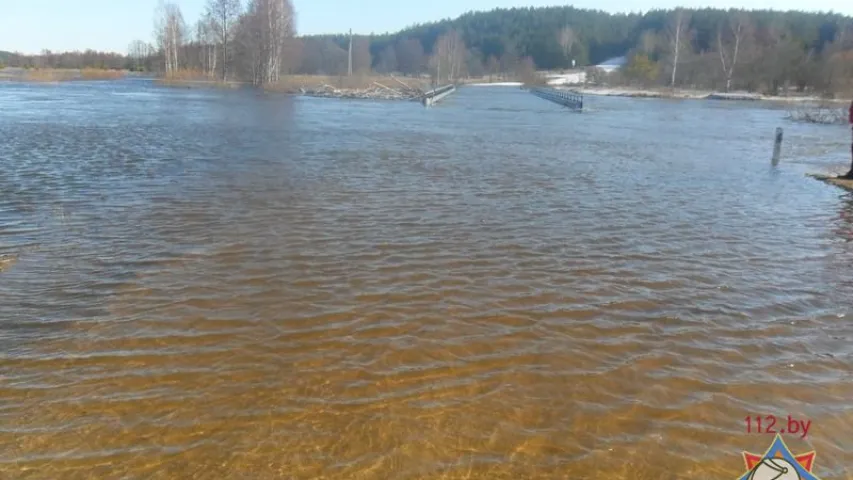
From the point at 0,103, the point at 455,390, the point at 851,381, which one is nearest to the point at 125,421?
the point at 455,390

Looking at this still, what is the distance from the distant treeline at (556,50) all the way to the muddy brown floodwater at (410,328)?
6541cm

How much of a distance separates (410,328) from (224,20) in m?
84.9

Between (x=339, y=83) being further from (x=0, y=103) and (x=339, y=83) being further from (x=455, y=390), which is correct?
(x=455, y=390)

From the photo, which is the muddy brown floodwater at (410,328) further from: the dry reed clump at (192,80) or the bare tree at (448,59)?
the bare tree at (448,59)

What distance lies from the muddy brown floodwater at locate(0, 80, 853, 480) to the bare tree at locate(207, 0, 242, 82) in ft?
240

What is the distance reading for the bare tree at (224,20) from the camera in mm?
78875

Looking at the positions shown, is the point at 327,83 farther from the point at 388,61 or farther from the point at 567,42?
the point at 567,42

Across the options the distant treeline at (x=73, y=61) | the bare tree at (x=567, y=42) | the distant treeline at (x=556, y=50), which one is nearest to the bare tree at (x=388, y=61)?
the distant treeline at (x=556, y=50)

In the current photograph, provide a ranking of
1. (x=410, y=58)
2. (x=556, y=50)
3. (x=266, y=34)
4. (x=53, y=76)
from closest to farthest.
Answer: (x=266, y=34), (x=53, y=76), (x=410, y=58), (x=556, y=50)

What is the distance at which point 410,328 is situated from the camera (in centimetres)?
586

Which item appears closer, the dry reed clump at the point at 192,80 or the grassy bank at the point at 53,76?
the dry reed clump at the point at 192,80

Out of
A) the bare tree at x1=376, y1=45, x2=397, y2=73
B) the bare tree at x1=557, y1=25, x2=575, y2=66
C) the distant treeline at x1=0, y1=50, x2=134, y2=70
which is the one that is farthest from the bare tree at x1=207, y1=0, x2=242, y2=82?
the bare tree at x1=557, y1=25, x2=575, y2=66

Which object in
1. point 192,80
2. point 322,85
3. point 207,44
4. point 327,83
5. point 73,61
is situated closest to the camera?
point 322,85

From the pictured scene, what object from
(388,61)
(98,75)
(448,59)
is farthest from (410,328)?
(388,61)
